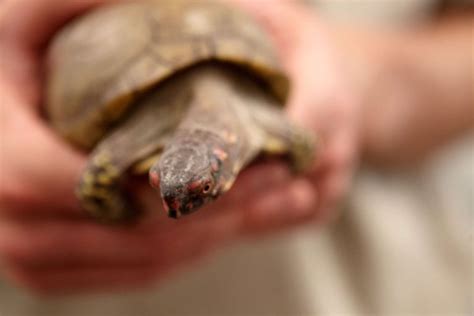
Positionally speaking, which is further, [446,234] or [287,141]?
[446,234]

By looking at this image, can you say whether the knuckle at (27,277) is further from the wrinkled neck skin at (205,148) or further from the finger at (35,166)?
the wrinkled neck skin at (205,148)

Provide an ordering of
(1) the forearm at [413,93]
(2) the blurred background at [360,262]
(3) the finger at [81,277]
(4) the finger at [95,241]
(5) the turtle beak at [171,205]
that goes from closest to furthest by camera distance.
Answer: (5) the turtle beak at [171,205]
(4) the finger at [95,241]
(3) the finger at [81,277]
(2) the blurred background at [360,262]
(1) the forearm at [413,93]

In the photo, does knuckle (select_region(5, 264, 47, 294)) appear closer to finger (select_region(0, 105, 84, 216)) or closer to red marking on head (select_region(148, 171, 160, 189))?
finger (select_region(0, 105, 84, 216))

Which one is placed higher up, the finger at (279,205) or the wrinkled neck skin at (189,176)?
the wrinkled neck skin at (189,176)

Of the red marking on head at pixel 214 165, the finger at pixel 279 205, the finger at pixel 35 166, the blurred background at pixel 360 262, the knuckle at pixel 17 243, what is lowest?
the blurred background at pixel 360 262

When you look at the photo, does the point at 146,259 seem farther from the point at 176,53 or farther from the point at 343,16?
the point at 343,16

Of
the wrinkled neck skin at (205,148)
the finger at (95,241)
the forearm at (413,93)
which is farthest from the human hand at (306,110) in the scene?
the forearm at (413,93)

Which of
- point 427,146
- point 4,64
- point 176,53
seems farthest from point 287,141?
point 427,146
